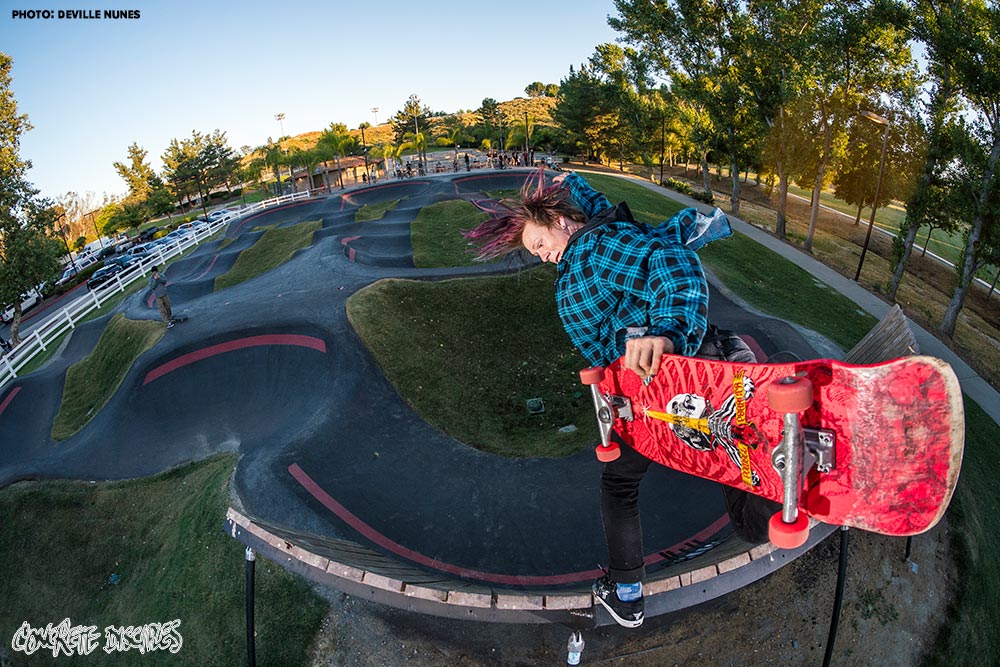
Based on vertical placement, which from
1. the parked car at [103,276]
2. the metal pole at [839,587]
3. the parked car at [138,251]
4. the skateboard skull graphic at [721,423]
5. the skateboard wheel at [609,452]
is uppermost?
the skateboard skull graphic at [721,423]

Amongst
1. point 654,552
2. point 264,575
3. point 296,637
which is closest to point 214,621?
point 264,575

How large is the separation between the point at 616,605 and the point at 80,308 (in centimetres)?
→ 3079

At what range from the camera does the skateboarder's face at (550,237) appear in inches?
167

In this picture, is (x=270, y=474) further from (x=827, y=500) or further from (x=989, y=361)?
(x=989, y=361)

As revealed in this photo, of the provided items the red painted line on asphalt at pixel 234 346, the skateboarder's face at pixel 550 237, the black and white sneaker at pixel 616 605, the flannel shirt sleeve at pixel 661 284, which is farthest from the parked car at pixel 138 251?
the flannel shirt sleeve at pixel 661 284

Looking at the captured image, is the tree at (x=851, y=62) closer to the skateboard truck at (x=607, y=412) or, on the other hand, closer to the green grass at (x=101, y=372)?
the skateboard truck at (x=607, y=412)

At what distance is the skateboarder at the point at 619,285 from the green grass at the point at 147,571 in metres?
4.24

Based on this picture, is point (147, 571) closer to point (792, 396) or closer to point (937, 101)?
point (792, 396)

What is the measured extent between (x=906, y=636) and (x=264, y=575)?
29.8 ft

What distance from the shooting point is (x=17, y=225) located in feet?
83.4

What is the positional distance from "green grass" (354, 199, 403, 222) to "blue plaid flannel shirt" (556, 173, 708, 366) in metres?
31.1

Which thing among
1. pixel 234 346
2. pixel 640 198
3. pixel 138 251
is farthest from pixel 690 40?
pixel 138 251

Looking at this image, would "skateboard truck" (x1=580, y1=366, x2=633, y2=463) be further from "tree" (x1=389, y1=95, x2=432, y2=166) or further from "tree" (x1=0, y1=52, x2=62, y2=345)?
"tree" (x1=389, y1=95, x2=432, y2=166)

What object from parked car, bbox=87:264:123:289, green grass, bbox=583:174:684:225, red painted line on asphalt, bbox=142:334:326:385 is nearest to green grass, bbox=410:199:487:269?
red painted line on asphalt, bbox=142:334:326:385
